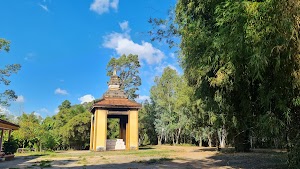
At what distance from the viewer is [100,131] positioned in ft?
78.0

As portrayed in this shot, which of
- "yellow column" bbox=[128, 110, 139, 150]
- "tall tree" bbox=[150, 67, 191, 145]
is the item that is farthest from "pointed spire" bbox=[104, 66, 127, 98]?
"tall tree" bbox=[150, 67, 191, 145]

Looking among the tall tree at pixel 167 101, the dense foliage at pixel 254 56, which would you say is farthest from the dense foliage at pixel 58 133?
the dense foliage at pixel 254 56

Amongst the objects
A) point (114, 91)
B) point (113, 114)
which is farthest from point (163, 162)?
point (114, 91)

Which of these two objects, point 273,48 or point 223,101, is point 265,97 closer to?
point 273,48

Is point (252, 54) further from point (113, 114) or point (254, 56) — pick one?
point (113, 114)

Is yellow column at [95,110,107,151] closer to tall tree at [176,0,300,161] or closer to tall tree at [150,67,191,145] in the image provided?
tall tree at [176,0,300,161]

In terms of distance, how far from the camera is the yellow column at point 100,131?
77.6ft

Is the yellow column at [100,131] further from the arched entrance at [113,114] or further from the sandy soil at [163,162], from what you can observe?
the sandy soil at [163,162]

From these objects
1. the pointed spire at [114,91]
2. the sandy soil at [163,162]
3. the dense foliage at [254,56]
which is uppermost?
the pointed spire at [114,91]

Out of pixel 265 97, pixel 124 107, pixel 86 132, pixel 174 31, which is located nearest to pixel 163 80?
pixel 86 132

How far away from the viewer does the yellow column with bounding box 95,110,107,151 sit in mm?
23641

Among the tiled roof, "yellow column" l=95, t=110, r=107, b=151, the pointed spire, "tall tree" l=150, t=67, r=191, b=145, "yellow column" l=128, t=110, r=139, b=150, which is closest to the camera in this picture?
"yellow column" l=95, t=110, r=107, b=151

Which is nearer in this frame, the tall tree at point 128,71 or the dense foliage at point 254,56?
the dense foliage at point 254,56

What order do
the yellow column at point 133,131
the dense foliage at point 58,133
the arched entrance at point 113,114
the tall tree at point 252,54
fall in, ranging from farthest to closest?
the dense foliage at point 58,133 < the yellow column at point 133,131 < the arched entrance at point 113,114 < the tall tree at point 252,54
